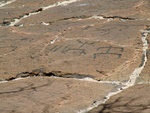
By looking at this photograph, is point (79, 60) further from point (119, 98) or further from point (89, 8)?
point (89, 8)

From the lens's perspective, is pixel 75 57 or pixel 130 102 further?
pixel 75 57

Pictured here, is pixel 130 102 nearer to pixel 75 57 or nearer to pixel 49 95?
pixel 49 95

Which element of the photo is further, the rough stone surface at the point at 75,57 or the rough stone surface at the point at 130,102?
the rough stone surface at the point at 75,57

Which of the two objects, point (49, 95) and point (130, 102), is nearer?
point (130, 102)

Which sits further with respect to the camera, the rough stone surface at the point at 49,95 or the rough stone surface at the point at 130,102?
the rough stone surface at the point at 49,95

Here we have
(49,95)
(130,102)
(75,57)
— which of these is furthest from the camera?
(75,57)

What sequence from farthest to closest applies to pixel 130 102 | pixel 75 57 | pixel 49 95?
1. pixel 75 57
2. pixel 49 95
3. pixel 130 102

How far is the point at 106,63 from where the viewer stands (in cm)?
229

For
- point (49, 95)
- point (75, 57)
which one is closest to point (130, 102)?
point (49, 95)

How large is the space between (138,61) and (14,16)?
1666 mm

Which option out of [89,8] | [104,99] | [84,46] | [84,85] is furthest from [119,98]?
[89,8]

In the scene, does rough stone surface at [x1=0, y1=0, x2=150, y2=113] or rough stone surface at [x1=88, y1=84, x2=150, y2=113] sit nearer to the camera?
rough stone surface at [x1=88, y1=84, x2=150, y2=113]

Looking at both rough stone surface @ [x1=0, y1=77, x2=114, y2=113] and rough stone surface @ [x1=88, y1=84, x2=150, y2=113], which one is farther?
rough stone surface @ [x1=0, y1=77, x2=114, y2=113]

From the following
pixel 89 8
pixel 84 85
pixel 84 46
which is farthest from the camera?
pixel 89 8
